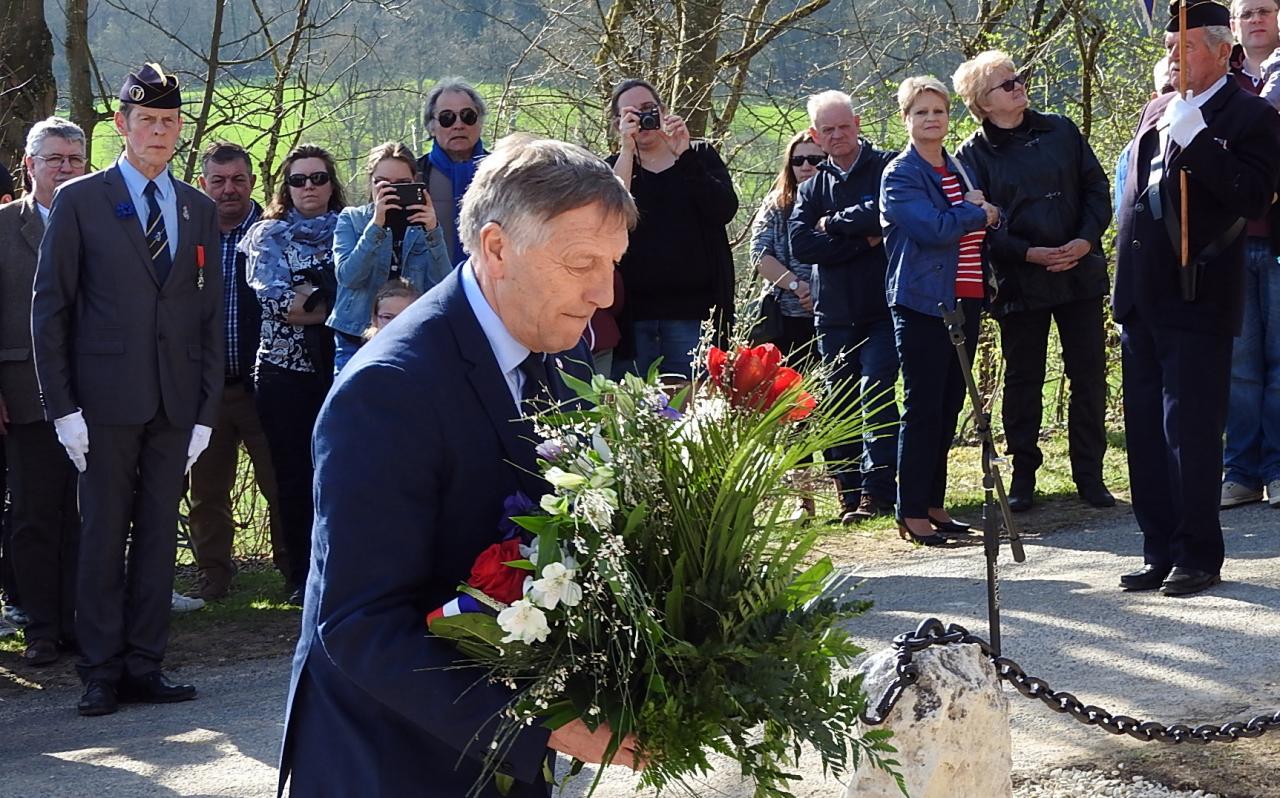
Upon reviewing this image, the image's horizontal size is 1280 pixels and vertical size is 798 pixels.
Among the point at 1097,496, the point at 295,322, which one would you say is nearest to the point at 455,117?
the point at 295,322

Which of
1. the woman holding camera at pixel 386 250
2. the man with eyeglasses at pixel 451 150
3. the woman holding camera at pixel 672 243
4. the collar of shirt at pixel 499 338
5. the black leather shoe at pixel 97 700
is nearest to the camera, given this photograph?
the collar of shirt at pixel 499 338

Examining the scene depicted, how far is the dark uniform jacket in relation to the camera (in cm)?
610

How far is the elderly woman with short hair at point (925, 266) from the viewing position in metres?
7.61

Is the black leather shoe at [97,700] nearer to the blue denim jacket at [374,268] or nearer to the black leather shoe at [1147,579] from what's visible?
the blue denim jacket at [374,268]

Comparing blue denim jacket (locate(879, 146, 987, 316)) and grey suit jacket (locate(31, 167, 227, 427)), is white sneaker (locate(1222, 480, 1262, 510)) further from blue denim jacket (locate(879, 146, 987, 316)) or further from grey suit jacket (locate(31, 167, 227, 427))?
grey suit jacket (locate(31, 167, 227, 427))

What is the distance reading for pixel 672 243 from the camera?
25.9 ft

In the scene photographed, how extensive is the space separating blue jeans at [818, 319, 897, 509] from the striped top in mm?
626

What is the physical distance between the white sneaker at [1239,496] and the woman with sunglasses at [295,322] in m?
4.84

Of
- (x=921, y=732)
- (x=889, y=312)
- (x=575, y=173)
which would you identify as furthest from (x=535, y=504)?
(x=889, y=312)

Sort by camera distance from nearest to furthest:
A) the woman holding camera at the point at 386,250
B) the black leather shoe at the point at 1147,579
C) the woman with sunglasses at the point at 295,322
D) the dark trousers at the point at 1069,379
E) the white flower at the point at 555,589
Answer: the white flower at the point at 555,589 → the black leather shoe at the point at 1147,579 → the woman holding camera at the point at 386,250 → the woman with sunglasses at the point at 295,322 → the dark trousers at the point at 1069,379

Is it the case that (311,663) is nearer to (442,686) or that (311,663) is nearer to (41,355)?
(442,686)

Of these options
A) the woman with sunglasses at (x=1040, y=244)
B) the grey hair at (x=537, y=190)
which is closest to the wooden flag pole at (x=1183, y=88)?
the woman with sunglasses at (x=1040, y=244)

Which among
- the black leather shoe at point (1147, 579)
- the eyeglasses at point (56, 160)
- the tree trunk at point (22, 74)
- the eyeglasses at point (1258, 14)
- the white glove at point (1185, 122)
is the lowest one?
the black leather shoe at point (1147, 579)

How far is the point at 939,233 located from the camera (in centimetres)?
753
